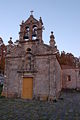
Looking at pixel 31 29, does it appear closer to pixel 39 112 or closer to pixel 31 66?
pixel 31 66

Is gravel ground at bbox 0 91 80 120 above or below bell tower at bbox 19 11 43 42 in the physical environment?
below

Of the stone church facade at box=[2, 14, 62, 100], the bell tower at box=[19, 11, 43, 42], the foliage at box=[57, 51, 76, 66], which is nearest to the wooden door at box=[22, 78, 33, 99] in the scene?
the stone church facade at box=[2, 14, 62, 100]

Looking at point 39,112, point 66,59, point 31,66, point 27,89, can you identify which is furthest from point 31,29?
point 66,59

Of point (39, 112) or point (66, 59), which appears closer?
point (39, 112)

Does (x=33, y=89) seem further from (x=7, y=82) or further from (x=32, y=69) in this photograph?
(x=7, y=82)

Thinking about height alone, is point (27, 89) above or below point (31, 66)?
below

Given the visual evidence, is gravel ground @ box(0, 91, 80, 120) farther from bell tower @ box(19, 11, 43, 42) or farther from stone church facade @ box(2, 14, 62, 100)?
bell tower @ box(19, 11, 43, 42)

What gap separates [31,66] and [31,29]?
4600mm

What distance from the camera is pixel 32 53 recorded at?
18.0 meters

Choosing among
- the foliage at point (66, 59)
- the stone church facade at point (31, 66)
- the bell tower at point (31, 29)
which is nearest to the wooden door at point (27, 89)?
the stone church facade at point (31, 66)

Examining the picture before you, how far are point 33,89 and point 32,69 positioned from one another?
230 centimetres

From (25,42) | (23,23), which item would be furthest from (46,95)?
(23,23)

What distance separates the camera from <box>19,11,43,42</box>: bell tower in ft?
60.0

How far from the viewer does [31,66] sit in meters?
17.8
